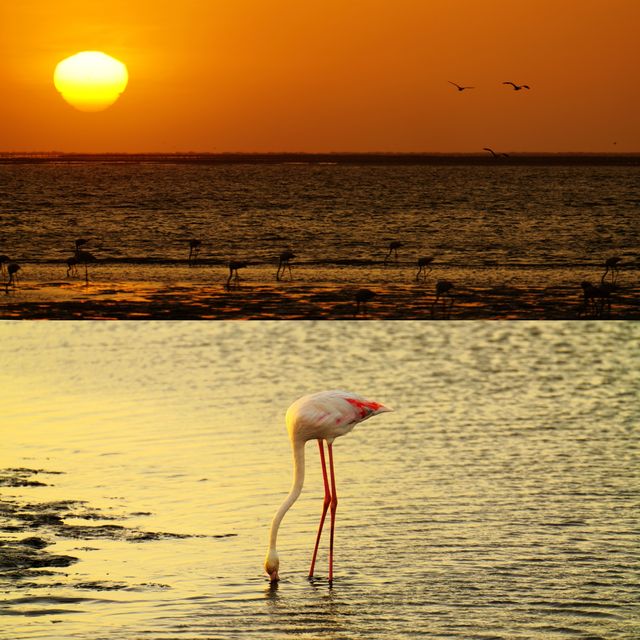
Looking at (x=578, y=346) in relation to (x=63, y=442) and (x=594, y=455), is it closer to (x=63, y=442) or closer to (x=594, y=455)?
(x=594, y=455)

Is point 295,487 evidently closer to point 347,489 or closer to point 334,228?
point 347,489

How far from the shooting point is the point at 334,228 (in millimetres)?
59781

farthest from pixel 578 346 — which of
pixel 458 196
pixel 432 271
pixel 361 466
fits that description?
pixel 458 196

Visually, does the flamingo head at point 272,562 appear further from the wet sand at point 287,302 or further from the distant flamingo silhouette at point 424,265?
the distant flamingo silhouette at point 424,265

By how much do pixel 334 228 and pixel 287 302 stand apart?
1340 inches

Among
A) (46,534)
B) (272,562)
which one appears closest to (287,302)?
(46,534)

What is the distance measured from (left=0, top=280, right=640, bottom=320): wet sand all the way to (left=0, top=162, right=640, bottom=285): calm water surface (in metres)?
2.79

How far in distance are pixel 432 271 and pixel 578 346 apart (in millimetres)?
17728

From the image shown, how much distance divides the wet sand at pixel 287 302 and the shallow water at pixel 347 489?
18.3 feet

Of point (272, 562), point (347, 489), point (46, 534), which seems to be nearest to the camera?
point (272, 562)

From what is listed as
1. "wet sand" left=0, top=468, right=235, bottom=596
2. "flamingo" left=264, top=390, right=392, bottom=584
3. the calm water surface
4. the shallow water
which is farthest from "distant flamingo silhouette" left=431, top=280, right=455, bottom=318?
"flamingo" left=264, top=390, right=392, bottom=584

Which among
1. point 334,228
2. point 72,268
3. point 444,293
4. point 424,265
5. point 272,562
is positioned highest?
point 334,228

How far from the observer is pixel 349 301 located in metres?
26.4

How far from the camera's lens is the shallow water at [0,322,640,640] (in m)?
7.42
